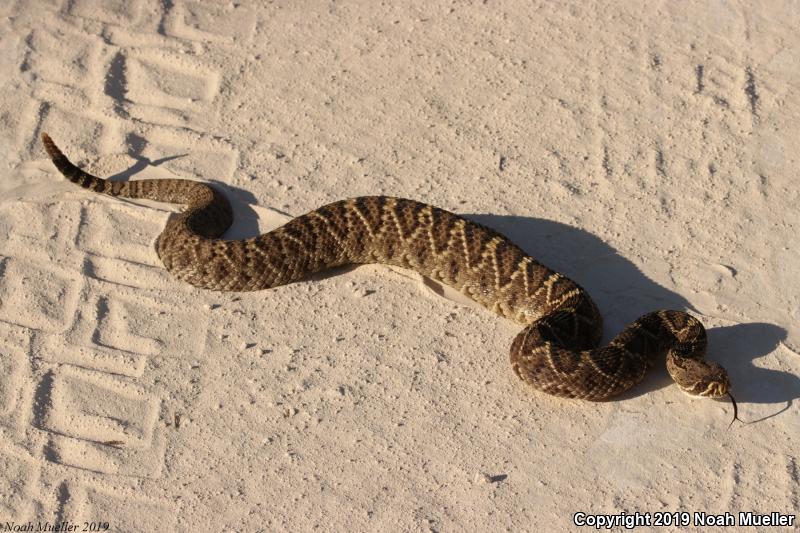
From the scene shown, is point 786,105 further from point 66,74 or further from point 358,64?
point 66,74

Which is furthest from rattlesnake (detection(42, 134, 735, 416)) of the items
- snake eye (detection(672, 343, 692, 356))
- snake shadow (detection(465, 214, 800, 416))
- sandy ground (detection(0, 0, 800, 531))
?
snake shadow (detection(465, 214, 800, 416))

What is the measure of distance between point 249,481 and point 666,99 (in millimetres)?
5803

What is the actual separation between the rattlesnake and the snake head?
2 cm

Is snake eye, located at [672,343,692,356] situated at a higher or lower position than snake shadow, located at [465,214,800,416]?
higher

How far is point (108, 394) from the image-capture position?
812 cm

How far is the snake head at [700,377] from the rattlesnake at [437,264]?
0.02 m

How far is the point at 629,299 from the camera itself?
9.06 m

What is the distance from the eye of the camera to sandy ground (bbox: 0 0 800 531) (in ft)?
24.9

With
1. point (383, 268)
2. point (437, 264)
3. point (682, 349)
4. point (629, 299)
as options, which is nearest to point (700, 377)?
point (682, 349)

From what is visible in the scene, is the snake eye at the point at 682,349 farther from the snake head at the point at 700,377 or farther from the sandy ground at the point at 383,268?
the sandy ground at the point at 383,268

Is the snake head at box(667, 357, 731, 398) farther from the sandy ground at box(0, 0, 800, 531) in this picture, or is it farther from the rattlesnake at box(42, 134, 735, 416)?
the sandy ground at box(0, 0, 800, 531)

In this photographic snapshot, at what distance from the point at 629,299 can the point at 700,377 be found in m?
1.25

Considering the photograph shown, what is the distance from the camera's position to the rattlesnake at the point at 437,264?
27.0 feet

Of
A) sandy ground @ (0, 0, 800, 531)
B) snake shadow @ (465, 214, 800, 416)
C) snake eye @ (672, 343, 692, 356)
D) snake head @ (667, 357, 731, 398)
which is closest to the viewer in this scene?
sandy ground @ (0, 0, 800, 531)
